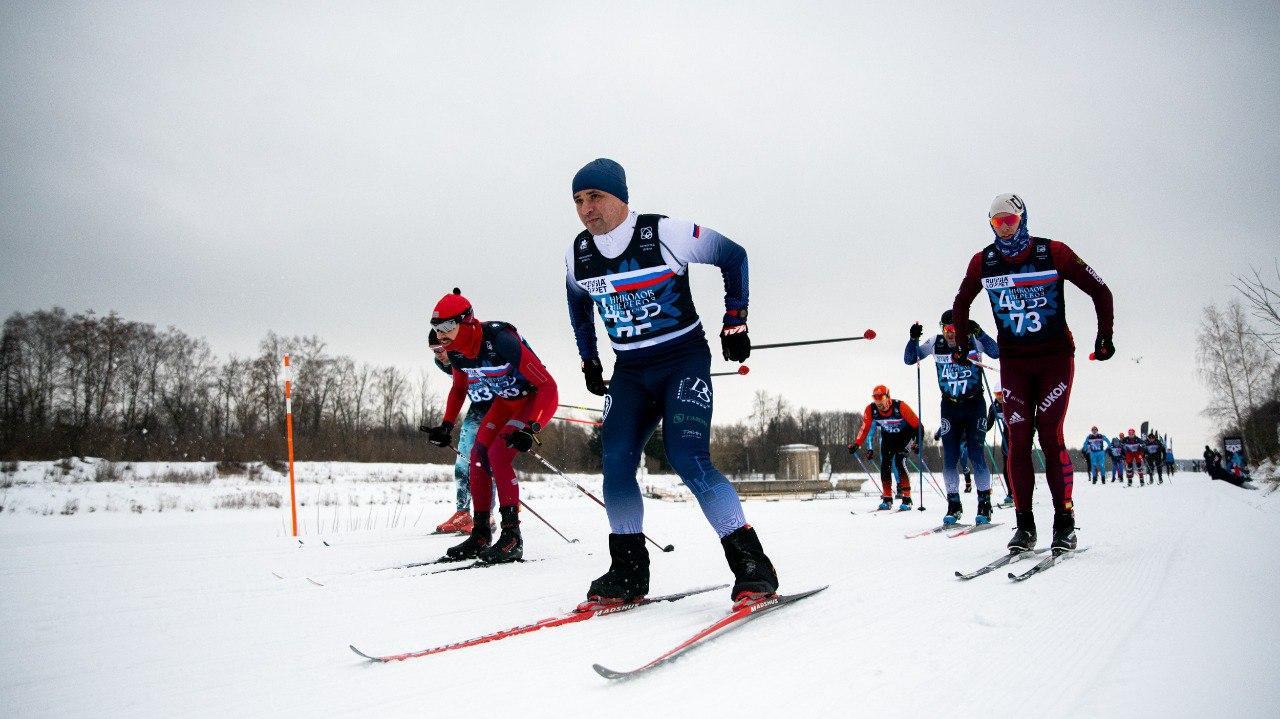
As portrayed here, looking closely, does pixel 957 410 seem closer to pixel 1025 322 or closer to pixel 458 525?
pixel 1025 322

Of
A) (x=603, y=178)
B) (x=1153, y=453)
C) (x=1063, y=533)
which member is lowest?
(x=1153, y=453)

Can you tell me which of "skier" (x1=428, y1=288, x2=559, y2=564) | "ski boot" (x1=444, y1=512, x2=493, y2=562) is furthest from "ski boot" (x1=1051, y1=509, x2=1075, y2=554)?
"ski boot" (x1=444, y1=512, x2=493, y2=562)

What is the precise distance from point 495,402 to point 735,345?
8.76 ft

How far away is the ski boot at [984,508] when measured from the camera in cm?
707

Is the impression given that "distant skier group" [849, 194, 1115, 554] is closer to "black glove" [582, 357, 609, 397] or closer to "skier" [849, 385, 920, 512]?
"black glove" [582, 357, 609, 397]

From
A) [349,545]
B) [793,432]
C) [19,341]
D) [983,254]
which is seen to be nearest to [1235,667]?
[983,254]

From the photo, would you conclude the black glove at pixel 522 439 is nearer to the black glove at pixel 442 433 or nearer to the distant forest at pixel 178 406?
the black glove at pixel 442 433

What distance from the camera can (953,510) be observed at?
24.2 feet

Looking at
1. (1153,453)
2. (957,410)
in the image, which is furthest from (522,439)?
(1153,453)

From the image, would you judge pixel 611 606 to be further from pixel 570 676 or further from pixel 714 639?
pixel 570 676

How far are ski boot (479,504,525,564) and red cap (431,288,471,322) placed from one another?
1397 millimetres

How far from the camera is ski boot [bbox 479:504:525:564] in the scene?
4.88m

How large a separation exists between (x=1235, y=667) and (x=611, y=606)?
2.06 meters

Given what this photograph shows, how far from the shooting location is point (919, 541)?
5637 millimetres
